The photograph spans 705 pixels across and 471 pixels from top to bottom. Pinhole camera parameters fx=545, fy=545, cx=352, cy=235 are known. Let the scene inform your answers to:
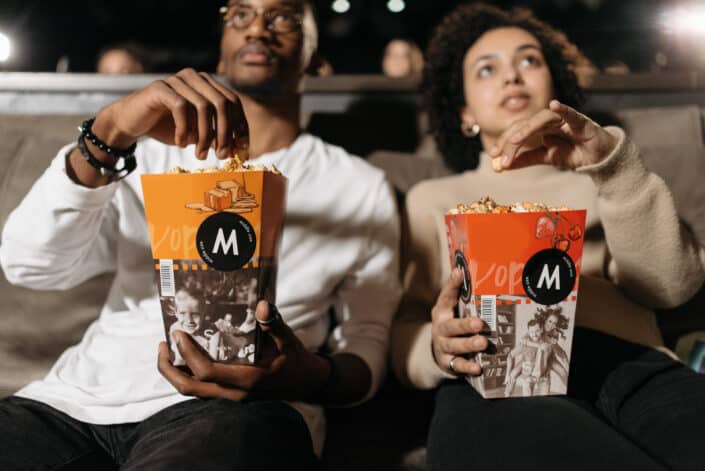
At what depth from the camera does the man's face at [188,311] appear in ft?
2.41

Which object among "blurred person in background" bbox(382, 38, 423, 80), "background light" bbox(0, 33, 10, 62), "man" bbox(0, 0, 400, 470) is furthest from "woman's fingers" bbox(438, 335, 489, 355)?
"blurred person in background" bbox(382, 38, 423, 80)

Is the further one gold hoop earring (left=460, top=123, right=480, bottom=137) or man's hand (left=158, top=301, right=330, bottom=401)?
gold hoop earring (left=460, top=123, right=480, bottom=137)

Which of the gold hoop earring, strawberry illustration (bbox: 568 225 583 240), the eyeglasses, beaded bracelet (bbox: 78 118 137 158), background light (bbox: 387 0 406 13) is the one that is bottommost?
strawberry illustration (bbox: 568 225 583 240)

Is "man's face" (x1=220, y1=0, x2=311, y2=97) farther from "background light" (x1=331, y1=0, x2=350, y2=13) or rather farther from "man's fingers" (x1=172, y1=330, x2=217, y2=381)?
"background light" (x1=331, y1=0, x2=350, y2=13)

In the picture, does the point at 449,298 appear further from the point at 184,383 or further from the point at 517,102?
the point at 517,102

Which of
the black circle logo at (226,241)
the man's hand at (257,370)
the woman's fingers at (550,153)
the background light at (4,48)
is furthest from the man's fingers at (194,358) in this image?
the background light at (4,48)

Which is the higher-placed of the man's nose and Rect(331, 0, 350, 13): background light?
Rect(331, 0, 350, 13): background light

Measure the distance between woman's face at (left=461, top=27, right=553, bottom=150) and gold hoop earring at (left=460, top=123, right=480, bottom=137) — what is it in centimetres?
4

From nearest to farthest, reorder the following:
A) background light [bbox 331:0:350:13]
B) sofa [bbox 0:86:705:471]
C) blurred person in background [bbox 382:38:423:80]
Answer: sofa [bbox 0:86:705:471] < blurred person in background [bbox 382:38:423:80] < background light [bbox 331:0:350:13]

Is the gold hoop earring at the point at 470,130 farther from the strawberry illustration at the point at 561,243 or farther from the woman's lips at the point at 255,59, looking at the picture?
the strawberry illustration at the point at 561,243

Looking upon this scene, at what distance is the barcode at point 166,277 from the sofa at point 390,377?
448mm

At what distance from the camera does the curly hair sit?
54.6 inches

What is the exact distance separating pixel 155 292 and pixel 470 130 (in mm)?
877

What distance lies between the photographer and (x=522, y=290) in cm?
75
